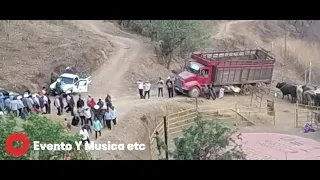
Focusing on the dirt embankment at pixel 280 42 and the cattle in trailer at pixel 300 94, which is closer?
the dirt embankment at pixel 280 42

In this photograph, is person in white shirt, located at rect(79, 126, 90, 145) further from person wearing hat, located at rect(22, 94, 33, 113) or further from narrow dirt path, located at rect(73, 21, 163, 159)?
person wearing hat, located at rect(22, 94, 33, 113)

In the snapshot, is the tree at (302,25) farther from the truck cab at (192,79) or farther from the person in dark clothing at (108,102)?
the person in dark clothing at (108,102)

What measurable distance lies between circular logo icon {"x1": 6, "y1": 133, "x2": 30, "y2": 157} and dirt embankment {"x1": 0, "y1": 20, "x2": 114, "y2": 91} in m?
0.47

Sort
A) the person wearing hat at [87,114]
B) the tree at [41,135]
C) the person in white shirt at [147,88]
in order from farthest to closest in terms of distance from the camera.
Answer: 1. the person in white shirt at [147,88]
2. the person wearing hat at [87,114]
3. the tree at [41,135]

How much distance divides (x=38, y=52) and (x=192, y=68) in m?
1.56

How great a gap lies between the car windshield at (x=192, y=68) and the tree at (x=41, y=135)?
1.30 m

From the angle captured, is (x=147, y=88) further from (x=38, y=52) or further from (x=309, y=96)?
(x=309, y=96)

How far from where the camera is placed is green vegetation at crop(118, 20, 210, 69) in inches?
251

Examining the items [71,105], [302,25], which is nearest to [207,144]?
[71,105]

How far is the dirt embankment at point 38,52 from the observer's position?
247 inches

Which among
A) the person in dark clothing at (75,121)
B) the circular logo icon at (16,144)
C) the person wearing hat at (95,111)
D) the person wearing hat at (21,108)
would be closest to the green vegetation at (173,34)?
the person wearing hat at (95,111)

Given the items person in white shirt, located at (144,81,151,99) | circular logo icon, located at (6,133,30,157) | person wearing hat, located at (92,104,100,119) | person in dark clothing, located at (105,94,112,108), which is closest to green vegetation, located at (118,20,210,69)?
person in white shirt, located at (144,81,151,99)

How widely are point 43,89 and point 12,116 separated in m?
0.40
